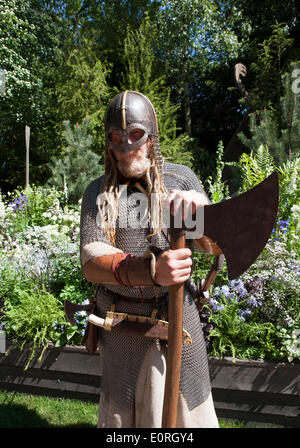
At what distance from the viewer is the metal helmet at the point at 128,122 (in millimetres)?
1183

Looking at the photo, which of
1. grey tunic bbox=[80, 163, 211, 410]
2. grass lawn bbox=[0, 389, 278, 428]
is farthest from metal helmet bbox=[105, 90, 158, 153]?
grass lawn bbox=[0, 389, 278, 428]

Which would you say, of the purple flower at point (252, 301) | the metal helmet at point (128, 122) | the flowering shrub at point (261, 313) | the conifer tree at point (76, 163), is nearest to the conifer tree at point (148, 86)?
the conifer tree at point (76, 163)

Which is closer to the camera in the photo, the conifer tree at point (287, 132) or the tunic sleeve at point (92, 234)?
the tunic sleeve at point (92, 234)

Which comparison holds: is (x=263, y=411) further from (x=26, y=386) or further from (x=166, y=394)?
(x=26, y=386)

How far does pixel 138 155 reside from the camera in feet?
4.00

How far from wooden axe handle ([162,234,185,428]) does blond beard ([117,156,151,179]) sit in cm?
35

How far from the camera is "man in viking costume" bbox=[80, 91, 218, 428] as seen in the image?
1183mm

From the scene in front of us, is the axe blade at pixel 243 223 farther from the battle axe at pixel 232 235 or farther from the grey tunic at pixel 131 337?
the grey tunic at pixel 131 337

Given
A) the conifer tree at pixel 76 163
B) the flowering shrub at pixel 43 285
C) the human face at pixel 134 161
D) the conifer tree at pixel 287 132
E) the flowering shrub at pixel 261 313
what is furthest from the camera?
the conifer tree at pixel 76 163

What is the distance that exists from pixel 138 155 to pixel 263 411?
1784 mm

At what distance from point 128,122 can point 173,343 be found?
2.32ft

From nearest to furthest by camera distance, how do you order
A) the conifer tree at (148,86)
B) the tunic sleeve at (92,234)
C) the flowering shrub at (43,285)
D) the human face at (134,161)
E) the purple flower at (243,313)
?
the tunic sleeve at (92,234) < the human face at (134,161) < the purple flower at (243,313) < the flowering shrub at (43,285) < the conifer tree at (148,86)

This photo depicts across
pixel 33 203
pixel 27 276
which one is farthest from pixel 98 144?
pixel 27 276

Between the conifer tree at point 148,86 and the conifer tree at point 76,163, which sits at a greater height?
the conifer tree at point 148,86
